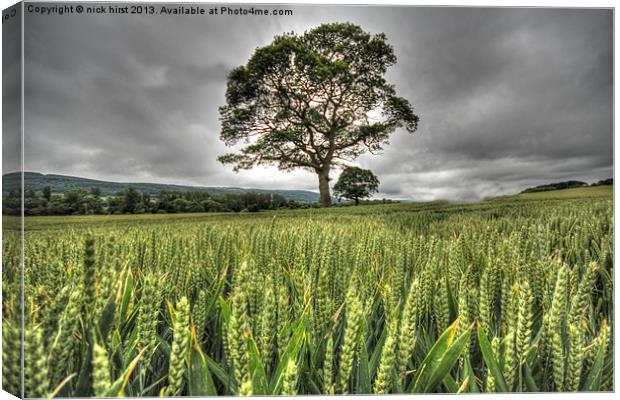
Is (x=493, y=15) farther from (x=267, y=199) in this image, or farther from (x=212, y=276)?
(x=212, y=276)

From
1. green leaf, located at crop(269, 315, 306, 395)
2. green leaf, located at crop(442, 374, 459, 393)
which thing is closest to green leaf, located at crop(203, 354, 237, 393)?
green leaf, located at crop(269, 315, 306, 395)

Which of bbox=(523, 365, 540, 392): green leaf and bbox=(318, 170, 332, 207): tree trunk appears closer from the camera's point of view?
bbox=(523, 365, 540, 392): green leaf

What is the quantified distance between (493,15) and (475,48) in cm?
16

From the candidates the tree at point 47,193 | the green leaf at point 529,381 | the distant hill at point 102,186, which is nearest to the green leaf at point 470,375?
the green leaf at point 529,381

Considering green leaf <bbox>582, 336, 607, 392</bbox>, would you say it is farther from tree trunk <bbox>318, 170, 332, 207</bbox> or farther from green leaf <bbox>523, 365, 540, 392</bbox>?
tree trunk <bbox>318, 170, 332, 207</bbox>

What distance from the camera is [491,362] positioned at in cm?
126

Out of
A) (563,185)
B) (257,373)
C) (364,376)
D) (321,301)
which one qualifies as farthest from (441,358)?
(563,185)

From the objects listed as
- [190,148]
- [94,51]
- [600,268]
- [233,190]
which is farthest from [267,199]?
[600,268]

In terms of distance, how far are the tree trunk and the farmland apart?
5 cm

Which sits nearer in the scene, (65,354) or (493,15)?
(65,354)

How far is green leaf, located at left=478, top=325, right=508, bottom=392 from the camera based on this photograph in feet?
4.15

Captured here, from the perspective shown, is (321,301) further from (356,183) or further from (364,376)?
(356,183)

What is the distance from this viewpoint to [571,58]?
201 centimetres

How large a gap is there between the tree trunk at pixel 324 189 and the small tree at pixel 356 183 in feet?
0.18
